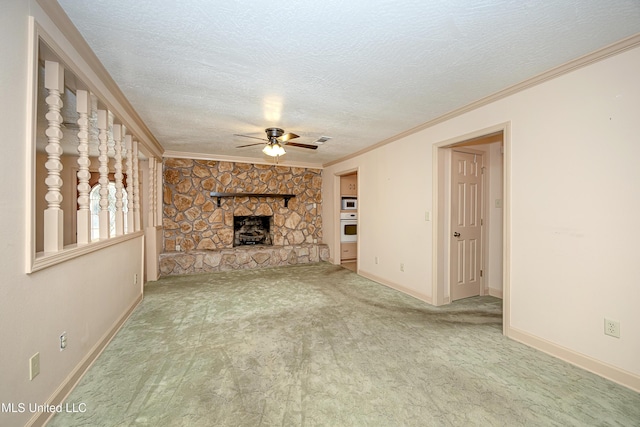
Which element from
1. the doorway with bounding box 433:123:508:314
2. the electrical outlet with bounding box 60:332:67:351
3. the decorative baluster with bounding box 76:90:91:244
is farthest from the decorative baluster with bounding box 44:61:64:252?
the doorway with bounding box 433:123:508:314

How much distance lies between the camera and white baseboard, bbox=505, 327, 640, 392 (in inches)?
70.2

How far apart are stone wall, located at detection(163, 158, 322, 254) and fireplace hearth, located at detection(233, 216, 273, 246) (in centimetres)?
19

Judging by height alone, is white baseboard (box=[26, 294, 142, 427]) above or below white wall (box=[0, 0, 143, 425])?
below

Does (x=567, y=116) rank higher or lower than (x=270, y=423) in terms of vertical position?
higher

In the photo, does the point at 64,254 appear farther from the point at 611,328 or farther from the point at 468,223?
the point at 468,223

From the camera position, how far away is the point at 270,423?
4.83 feet

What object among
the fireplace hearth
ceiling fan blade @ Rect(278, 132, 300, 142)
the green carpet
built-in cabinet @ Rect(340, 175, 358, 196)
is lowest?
the green carpet

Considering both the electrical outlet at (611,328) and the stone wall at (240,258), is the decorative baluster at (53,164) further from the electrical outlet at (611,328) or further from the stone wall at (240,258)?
the electrical outlet at (611,328)

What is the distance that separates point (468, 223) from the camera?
3666 millimetres

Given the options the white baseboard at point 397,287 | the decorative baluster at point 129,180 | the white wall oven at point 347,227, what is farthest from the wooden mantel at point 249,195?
the white baseboard at point 397,287

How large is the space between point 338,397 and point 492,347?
155cm

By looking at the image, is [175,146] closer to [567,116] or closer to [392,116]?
[392,116]

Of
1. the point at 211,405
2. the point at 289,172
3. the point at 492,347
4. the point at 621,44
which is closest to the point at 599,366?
the point at 492,347

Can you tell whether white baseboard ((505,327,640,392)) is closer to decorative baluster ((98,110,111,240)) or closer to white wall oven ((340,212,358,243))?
white wall oven ((340,212,358,243))
